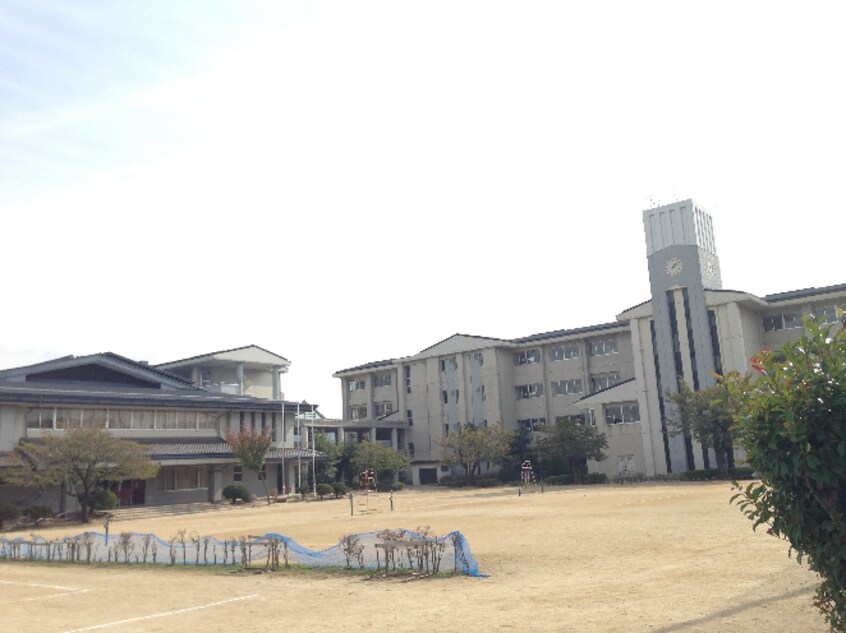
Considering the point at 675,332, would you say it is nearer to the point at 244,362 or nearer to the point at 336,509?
the point at 336,509

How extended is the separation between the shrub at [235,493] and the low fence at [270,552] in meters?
28.3

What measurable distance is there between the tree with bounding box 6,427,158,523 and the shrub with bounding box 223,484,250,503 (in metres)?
9.93

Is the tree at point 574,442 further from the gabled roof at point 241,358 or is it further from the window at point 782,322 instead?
the gabled roof at point 241,358

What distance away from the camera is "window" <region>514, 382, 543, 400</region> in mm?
74750

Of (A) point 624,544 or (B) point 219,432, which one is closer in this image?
(A) point 624,544

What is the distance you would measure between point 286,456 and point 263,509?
1017 centimetres

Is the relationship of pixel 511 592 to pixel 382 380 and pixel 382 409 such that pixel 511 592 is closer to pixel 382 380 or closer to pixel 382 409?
pixel 382 409

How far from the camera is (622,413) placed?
2547 inches

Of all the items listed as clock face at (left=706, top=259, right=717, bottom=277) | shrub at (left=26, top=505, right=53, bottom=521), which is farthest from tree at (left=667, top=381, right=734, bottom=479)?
shrub at (left=26, top=505, right=53, bottom=521)

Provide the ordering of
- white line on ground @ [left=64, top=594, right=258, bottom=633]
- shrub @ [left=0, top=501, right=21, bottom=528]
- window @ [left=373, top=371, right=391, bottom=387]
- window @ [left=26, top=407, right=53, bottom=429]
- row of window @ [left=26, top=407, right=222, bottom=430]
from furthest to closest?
window @ [left=373, top=371, right=391, bottom=387] → row of window @ [left=26, top=407, right=222, bottom=430] → window @ [left=26, top=407, right=53, bottom=429] → shrub @ [left=0, top=501, right=21, bottom=528] → white line on ground @ [left=64, top=594, right=258, bottom=633]

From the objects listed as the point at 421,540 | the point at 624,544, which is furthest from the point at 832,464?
the point at 624,544

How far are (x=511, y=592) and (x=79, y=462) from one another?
3573 cm

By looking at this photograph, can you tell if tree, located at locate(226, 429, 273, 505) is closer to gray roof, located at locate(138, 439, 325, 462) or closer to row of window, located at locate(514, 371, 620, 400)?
gray roof, located at locate(138, 439, 325, 462)

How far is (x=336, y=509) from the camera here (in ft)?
148
